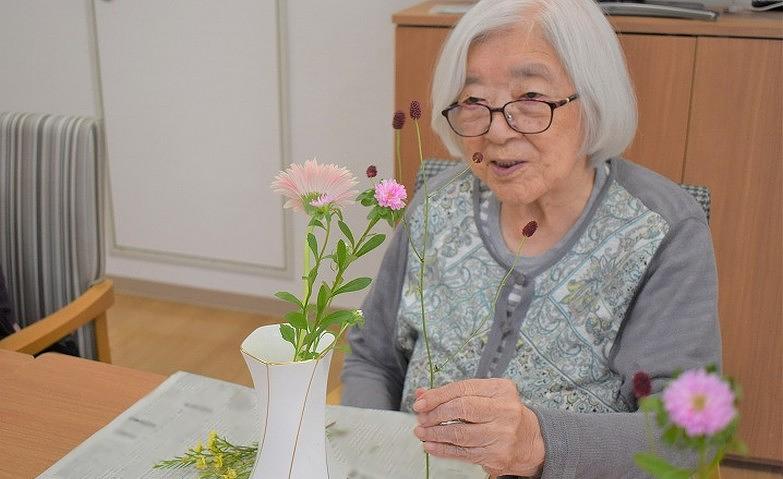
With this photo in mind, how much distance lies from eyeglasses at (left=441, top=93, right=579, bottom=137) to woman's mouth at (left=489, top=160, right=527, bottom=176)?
0.16 ft

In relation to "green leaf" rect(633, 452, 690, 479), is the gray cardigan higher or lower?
lower

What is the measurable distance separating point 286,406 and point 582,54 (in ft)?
2.37

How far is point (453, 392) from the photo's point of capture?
0.98 meters

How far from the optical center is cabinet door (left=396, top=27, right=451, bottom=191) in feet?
8.02

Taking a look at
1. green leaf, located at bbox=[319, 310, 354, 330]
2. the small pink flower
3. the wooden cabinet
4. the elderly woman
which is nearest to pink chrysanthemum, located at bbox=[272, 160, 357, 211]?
the small pink flower

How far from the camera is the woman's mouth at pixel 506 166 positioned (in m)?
1.37

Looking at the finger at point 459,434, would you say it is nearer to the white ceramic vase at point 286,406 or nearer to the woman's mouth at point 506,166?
the white ceramic vase at point 286,406

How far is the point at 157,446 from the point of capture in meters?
1.13

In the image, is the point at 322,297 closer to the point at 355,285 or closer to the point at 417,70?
the point at 355,285

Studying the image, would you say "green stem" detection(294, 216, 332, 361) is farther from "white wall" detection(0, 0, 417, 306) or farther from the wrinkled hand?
"white wall" detection(0, 0, 417, 306)

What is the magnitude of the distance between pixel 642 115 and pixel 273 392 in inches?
68.3

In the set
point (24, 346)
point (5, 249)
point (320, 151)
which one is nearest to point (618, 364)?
point (24, 346)

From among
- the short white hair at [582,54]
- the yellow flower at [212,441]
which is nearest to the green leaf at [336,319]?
the yellow flower at [212,441]

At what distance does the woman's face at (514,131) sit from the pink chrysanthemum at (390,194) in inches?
23.8
